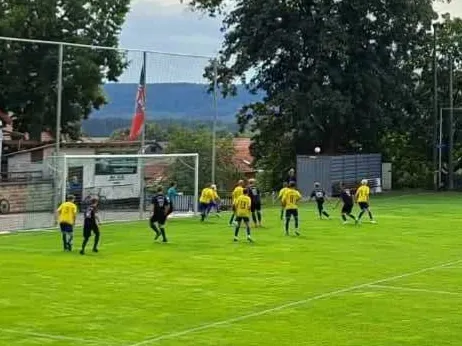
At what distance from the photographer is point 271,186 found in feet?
224

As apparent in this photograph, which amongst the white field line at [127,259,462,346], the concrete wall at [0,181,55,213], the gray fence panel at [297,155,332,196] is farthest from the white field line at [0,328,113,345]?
the gray fence panel at [297,155,332,196]

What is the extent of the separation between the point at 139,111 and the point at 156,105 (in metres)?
0.85

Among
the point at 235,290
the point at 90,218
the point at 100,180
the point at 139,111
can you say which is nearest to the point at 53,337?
the point at 235,290

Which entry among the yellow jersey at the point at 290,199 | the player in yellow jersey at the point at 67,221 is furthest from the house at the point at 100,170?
the yellow jersey at the point at 290,199

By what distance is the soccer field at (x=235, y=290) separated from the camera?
1516 centimetres

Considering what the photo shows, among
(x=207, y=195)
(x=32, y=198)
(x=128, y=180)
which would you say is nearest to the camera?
(x=32, y=198)

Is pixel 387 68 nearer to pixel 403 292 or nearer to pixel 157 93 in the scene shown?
pixel 157 93

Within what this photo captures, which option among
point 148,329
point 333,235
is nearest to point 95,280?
point 148,329

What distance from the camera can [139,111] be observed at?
135 ft

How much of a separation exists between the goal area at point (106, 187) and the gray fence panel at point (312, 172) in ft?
49.7

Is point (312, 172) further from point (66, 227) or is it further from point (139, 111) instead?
point (66, 227)

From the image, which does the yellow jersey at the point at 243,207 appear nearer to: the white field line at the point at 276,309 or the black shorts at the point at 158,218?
the black shorts at the point at 158,218

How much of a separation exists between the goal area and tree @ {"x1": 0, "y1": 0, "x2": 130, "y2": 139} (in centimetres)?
1650

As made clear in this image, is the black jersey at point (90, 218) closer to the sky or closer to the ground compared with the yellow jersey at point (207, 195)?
closer to the ground
